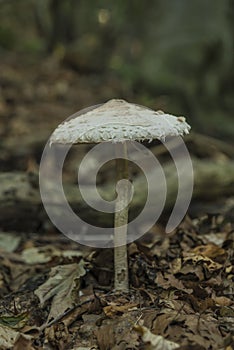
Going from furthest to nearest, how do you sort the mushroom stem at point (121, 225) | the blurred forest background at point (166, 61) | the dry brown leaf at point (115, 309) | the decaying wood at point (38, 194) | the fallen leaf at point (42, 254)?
the blurred forest background at point (166, 61) < the decaying wood at point (38, 194) < the fallen leaf at point (42, 254) < the mushroom stem at point (121, 225) < the dry brown leaf at point (115, 309)

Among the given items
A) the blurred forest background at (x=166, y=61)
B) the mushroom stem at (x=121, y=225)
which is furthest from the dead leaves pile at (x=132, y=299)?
the blurred forest background at (x=166, y=61)

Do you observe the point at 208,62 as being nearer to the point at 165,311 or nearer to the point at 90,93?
the point at 90,93

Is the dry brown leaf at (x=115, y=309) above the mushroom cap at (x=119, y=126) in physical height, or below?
below

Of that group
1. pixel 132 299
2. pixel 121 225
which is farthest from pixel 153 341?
pixel 121 225

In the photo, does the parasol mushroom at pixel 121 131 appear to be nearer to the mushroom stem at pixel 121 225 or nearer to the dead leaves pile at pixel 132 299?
the mushroom stem at pixel 121 225

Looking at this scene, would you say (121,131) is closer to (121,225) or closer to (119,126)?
(119,126)

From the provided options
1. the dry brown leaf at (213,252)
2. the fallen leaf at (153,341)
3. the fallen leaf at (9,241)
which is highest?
the dry brown leaf at (213,252)

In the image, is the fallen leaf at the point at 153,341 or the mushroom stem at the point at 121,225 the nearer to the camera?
the fallen leaf at the point at 153,341

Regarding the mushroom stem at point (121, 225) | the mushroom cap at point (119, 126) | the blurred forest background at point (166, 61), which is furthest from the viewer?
the blurred forest background at point (166, 61)

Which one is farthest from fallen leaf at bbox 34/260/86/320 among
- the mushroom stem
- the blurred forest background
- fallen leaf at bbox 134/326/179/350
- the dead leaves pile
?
the blurred forest background
